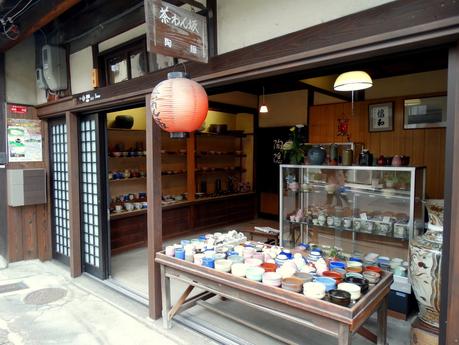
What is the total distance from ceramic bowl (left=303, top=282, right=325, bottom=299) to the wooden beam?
3.24 m

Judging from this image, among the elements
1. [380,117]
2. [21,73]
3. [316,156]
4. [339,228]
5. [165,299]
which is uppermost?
Result: [21,73]

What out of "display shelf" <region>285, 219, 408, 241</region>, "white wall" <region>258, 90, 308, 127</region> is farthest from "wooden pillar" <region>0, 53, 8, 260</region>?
"white wall" <region>258, 90, 308, 127</region>

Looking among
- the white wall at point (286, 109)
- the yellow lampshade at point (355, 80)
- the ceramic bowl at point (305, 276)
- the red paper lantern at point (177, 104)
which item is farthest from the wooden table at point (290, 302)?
the white wall at point (286, 109)

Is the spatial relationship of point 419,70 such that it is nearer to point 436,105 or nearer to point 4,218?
point 436,105

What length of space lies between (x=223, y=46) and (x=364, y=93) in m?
4.52

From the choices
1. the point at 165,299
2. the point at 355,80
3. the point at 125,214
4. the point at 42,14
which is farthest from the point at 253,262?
the point at 125,214

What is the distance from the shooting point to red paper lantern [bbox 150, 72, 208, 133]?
212cm

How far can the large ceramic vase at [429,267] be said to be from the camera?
227cm

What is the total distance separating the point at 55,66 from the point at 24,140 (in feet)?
4.23

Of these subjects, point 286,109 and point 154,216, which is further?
point 286,109

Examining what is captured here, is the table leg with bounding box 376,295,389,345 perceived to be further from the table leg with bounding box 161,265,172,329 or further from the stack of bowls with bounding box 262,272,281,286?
the table leg with bounding box 161,265,172,329

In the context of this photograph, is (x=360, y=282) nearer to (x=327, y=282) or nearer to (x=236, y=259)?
(x=327, y=282)

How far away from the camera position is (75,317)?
3.36 meters

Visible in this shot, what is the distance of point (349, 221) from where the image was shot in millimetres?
3814
